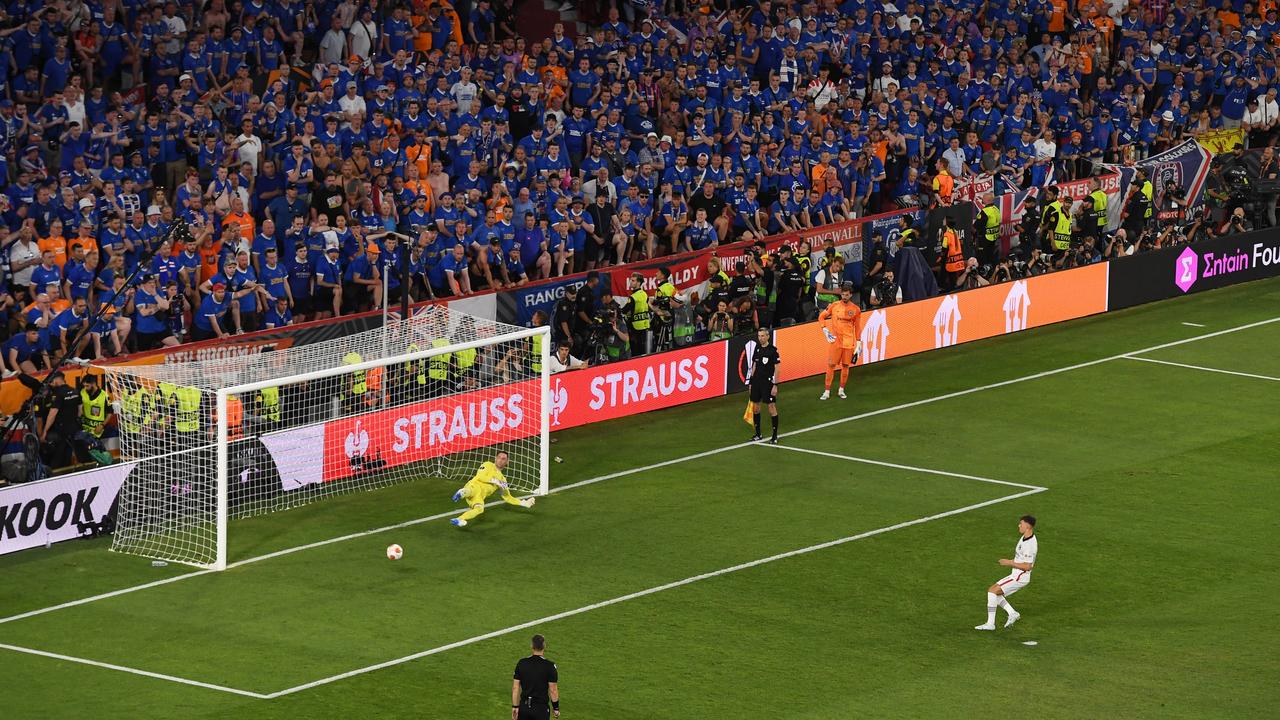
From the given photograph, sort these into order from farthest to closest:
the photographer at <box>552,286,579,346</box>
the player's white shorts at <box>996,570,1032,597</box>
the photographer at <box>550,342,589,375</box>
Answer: the photographer at <box>552,286,579,346</box>, the photographer at <box>550,342,589,375</box>, the player's white shorts at <box>996,570,1032,597</box>

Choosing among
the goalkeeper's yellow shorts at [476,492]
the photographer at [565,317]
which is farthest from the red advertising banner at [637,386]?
the goalkeeper's yellow shorts at [476,492]

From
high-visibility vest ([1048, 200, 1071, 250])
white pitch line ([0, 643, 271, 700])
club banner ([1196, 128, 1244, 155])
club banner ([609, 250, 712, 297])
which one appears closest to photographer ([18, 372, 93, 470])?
white pitch line ([0, 643, 271, 700])

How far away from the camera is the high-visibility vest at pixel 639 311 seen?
3297 centimetres

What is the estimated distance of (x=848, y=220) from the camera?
122ft

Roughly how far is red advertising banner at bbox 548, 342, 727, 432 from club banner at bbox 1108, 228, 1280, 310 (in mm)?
10283

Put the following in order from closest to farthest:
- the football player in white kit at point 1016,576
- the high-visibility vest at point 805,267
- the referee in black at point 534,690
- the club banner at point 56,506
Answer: the referee in black at point 534,690 < the football player in white kit at point 1016,576 < the club banner at point 56,506 < the high-visibility vest at point 805,267

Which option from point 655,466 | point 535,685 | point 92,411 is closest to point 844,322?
point 655,466

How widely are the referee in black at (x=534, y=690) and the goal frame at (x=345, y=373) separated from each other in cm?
795

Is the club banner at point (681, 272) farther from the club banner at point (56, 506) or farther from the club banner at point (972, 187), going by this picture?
the club banner at point (56, 506)

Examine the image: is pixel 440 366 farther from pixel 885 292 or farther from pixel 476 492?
pixel 885 292

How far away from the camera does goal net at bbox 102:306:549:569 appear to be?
25594mm

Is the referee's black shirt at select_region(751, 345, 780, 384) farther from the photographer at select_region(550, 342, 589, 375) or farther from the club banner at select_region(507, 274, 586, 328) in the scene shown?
the club banner at select_region(507, 274, 586, 328)

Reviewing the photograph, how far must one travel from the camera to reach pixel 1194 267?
132 feet

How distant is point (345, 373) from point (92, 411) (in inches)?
132
